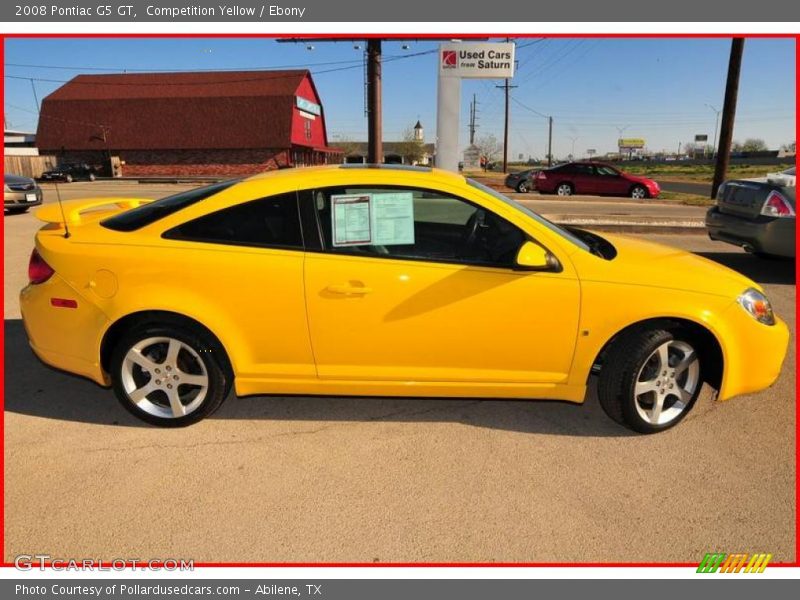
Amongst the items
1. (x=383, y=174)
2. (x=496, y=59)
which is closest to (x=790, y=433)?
(x=383, y=174)

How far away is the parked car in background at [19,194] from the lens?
1269cm

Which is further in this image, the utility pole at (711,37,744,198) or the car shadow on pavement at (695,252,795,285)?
the utility pole at (711,37,744,198)

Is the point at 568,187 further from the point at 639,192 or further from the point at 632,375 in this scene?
the point at 632,375

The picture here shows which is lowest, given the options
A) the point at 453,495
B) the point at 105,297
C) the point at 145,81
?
the point at 453,495

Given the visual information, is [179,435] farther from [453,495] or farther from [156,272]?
[453,495]

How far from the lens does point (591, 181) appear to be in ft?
68.8

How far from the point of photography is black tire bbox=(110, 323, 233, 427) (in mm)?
3113

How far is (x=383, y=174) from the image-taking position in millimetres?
3217

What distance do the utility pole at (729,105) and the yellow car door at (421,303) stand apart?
18.3m

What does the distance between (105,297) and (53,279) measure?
1.28 feet

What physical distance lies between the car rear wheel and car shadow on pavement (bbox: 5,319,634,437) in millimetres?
18977

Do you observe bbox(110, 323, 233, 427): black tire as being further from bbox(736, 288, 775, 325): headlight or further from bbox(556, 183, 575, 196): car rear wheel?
bbox(556, 183, 575, 196): car rear wheel

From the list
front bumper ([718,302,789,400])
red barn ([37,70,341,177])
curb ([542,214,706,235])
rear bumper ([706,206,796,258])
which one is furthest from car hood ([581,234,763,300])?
red barn ([37,70,341,177])

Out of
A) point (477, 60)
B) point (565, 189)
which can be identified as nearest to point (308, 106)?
point (565, 189)
